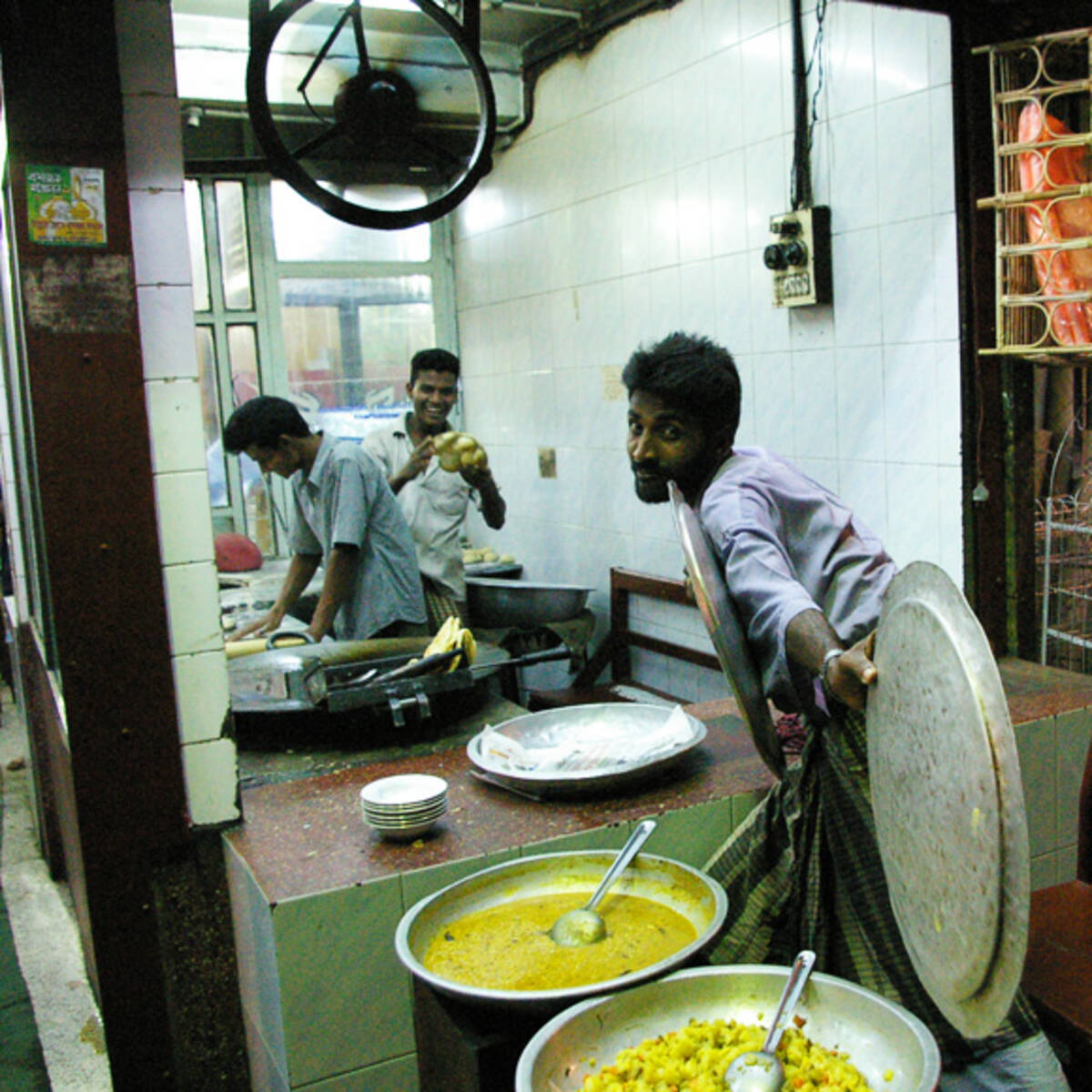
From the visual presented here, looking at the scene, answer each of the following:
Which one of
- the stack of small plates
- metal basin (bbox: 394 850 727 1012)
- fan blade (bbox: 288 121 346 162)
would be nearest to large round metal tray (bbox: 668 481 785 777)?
metal basin (bbox: 394 850 727 1012)

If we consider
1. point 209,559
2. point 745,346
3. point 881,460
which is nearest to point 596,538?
point 745,346

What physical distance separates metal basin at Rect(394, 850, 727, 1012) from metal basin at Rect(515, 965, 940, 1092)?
0.10 feet

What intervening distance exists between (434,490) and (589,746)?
2679 mm

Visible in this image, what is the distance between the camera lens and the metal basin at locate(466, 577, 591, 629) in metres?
5.19

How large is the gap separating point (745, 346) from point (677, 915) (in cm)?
287

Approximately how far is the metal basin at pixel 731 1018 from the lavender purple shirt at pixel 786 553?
49cm

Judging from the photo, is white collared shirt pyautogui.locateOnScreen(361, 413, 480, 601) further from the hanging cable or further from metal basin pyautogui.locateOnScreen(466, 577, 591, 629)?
the hanging cable

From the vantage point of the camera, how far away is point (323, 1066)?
1971 millimetres

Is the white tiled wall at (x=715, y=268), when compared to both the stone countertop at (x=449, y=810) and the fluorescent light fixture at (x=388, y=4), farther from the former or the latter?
the fluorescent light fixture at (x=388, y=4)

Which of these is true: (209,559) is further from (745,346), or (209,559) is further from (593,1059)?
(745,346)

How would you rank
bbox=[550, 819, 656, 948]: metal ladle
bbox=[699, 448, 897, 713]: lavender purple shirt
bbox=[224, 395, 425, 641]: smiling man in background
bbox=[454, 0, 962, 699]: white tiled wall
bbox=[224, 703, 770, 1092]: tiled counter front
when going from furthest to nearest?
bbox=[224, 395, 425, 641]: smiling man in background < bbox=[454, 0, 962, 699]: white tiled wall < bbox=[224, 703, 770, 1092]: tiled counter front < bbox=[699, 448, 897, 713]: lavender purple shirt < bbox=[550, 819, 656, 948]: metal ladle

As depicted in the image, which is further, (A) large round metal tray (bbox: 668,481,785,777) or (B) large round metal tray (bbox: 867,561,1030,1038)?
(A) large round metal tray (bbox: 668,481,785,777)

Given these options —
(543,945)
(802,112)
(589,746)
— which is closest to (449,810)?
(589,746)

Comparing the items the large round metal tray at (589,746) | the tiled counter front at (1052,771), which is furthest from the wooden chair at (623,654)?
the large round metal tray at (589,746)
